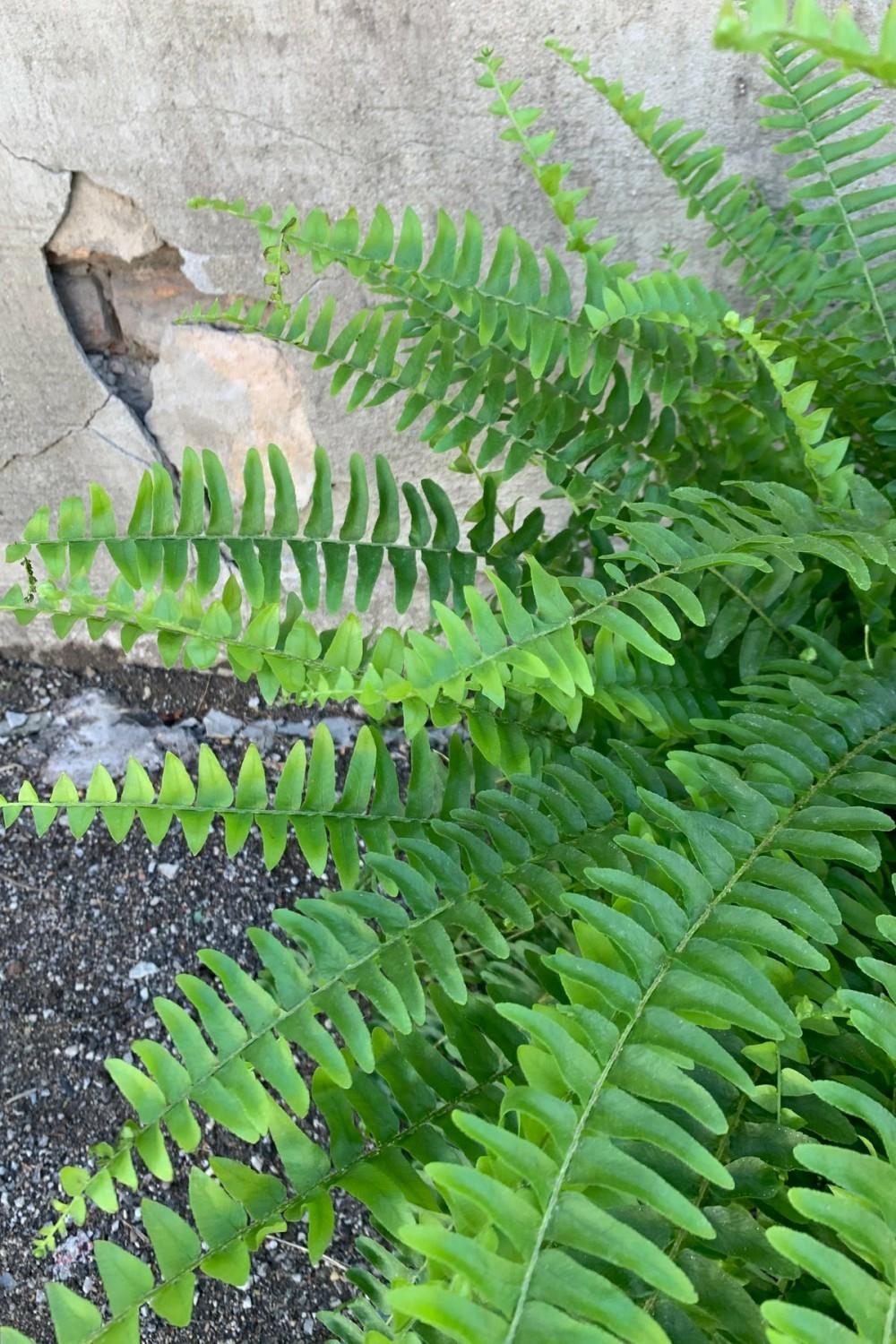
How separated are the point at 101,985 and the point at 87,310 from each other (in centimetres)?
109

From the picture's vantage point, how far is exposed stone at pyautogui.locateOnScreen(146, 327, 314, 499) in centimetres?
157

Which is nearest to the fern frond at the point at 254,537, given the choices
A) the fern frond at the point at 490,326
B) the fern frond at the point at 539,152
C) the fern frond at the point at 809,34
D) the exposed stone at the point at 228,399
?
the fern frond at the point at 490,326

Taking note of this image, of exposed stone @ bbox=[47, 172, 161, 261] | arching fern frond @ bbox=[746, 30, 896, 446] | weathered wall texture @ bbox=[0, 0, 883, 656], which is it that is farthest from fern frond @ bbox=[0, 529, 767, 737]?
exposed stone @ bbox=[47, 172, 161, 261]

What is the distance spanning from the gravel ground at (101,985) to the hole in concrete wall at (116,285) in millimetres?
609

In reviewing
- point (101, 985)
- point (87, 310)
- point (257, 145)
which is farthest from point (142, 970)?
point (257, 145)

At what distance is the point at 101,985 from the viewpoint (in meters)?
1.45

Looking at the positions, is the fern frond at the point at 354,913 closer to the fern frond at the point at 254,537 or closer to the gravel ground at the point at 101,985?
the fern frond at the point at 254,537

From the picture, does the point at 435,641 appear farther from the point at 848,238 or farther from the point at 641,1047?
the point at 848,238

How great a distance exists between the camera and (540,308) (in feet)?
3.05

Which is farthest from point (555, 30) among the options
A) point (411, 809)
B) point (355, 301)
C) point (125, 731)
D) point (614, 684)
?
point (125, 731)

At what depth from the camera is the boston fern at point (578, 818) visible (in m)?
0.46

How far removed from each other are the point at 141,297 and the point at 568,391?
906 millimetres

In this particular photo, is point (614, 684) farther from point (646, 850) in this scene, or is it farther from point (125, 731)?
point (125, 731)

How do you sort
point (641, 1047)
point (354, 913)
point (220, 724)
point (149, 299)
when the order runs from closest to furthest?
1. point (641, 1047)
2. point (354, 913)
3. point (149, 299)
4. point (220, 724)
